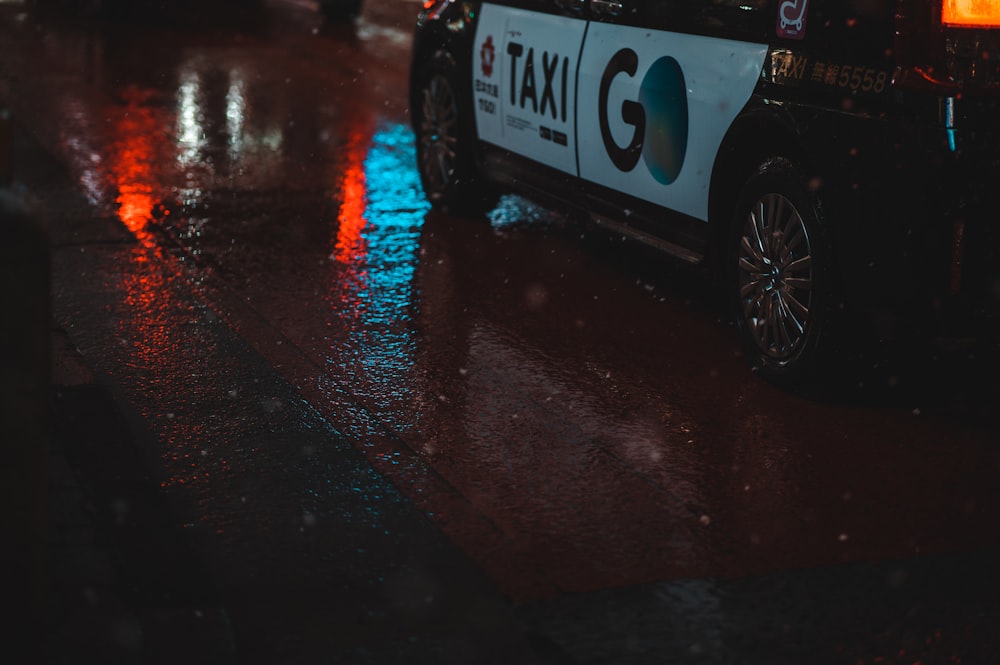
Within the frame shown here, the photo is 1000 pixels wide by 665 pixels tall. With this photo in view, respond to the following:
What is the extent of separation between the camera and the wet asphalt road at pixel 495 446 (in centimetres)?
357

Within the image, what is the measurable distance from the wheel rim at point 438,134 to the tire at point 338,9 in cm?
1141

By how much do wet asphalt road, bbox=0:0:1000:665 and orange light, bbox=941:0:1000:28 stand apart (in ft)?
4.85

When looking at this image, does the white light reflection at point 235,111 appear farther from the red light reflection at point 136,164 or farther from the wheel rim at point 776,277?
the wheel rim at point 776,277

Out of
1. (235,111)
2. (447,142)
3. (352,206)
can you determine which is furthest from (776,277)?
(235,111)

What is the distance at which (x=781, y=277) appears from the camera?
529 centimetres

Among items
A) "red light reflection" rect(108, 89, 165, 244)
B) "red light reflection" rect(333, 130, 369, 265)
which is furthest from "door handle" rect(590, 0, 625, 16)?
"red light reflection" rect(108, 89, 165, 244)

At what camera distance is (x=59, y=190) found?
8359 millimetres

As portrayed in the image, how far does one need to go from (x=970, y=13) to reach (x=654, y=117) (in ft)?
5.16

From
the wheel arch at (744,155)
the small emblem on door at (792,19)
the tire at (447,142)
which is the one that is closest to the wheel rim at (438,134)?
the tire at (447,142)

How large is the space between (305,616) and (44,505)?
30.0 inches

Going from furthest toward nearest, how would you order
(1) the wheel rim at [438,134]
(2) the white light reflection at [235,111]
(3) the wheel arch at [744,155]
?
(2) the white light reflection at [235,111], (1) the wheel rim at [438,134], (3) the wheel arch at [744,155]

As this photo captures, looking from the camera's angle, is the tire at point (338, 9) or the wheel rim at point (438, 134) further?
the tire at point (338, 9)

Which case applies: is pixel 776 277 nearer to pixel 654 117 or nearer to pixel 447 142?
pixel 654 117

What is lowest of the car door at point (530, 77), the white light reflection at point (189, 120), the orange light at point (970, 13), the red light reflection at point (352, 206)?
the white light reflection at point (189, 120)
